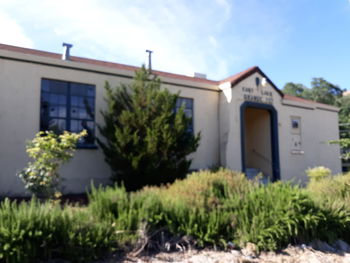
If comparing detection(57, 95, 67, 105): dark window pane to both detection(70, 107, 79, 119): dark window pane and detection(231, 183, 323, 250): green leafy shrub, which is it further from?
detection(231, 183, 323, 250): green leafy shrub

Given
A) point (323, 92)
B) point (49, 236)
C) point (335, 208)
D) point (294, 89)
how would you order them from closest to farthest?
1. point (49, 236)
2. point (335, 208)
3. point (323, 92)
4. point (294, 89)

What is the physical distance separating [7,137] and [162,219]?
6718 mm

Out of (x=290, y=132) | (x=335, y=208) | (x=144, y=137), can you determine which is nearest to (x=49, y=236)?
(x=335, y=208)

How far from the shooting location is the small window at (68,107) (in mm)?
10508

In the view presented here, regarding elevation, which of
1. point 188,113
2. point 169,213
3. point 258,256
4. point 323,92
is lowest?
point 258,256

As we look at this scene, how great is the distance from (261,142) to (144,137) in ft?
27.7

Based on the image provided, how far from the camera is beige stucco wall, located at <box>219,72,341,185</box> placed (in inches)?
559

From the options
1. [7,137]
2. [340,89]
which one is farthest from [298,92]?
[7,137]

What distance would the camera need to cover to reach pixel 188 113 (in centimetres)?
1383

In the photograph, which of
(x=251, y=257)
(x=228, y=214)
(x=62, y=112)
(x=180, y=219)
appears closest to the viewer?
(x=251, y=257)

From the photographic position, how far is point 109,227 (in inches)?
195

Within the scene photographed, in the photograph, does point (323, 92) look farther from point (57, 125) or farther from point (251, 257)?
point (251, 257)

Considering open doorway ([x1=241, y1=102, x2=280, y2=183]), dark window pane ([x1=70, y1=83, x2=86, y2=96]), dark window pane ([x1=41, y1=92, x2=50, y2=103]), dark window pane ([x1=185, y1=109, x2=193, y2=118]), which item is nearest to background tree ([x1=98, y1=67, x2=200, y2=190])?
dark window pane ([x1=70, y1=83, x2=86, y2=96])

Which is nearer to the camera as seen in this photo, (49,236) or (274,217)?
(49,236)
